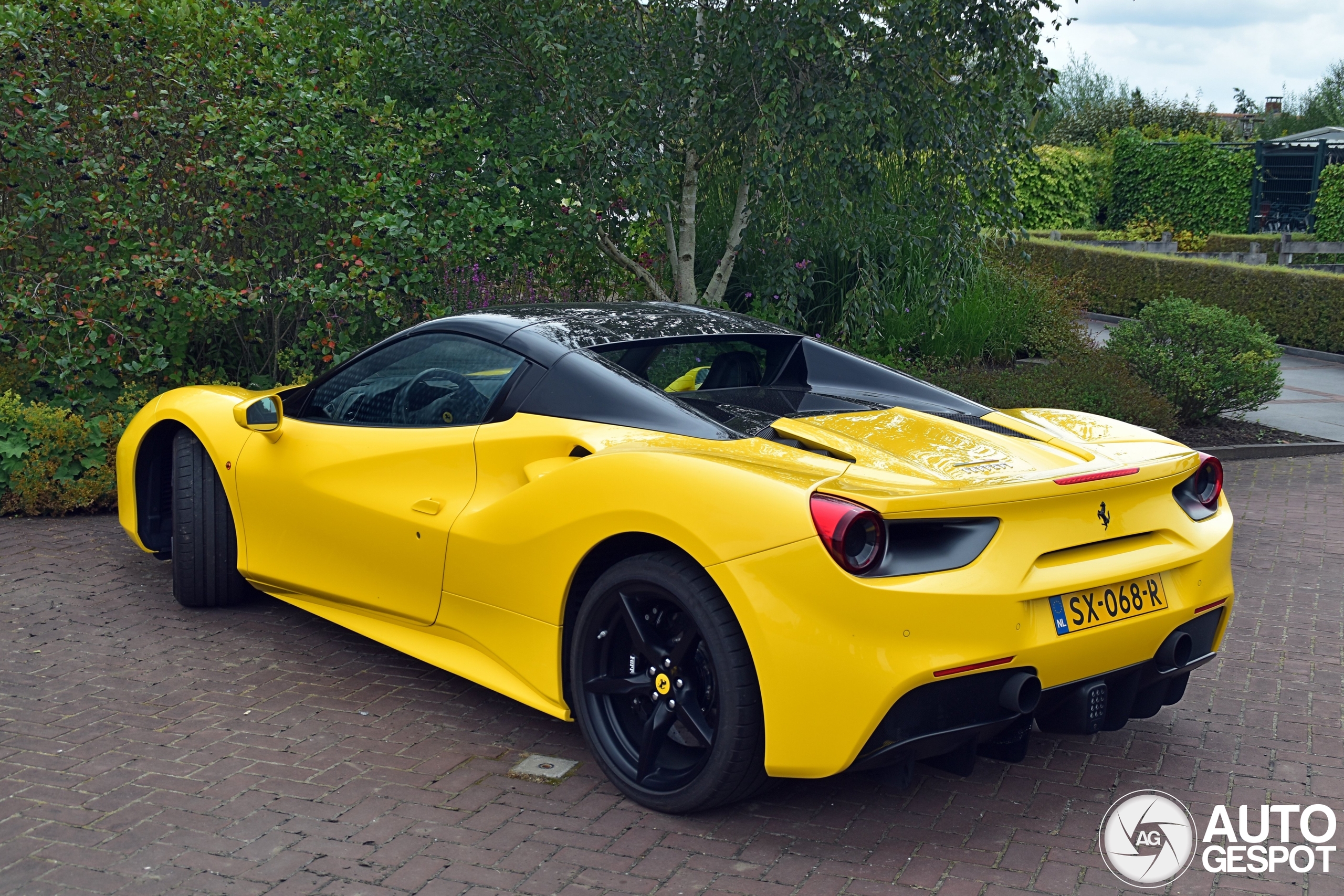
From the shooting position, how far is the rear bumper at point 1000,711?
10.2 feet

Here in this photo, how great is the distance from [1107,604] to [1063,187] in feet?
95.4

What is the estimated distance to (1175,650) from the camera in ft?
11.6

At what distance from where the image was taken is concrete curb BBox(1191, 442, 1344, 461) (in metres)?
9.94

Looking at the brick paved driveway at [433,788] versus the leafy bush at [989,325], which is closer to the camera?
the brick paved driveway at [433,788]

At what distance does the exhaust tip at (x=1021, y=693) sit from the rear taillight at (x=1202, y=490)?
97cm

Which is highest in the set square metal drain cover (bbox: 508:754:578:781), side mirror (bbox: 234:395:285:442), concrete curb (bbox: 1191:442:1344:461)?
side mirror (bbox: 234:395:285:442)

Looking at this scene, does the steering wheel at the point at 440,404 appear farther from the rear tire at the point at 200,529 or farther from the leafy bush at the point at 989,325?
the leafy bush at the point at 989,325

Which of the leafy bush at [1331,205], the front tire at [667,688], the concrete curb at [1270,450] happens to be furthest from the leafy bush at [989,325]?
the leafy bush at [1331,205]

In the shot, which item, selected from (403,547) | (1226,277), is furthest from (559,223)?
(1226,277)

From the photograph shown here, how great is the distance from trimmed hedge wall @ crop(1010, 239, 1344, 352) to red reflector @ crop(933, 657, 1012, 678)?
13.0 metres

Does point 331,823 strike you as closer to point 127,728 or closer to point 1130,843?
point 127,728

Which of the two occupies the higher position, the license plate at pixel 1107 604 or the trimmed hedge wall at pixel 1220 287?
the trimmed hedge wall at pixel 1220 287

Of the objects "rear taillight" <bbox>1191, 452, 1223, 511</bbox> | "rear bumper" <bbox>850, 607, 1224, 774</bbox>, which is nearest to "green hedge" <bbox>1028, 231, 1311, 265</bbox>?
"rear taillight" <bbox>1191, 452, 1223, 511</bbox>

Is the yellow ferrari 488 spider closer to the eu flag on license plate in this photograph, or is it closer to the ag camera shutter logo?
the eu flag on license plate
